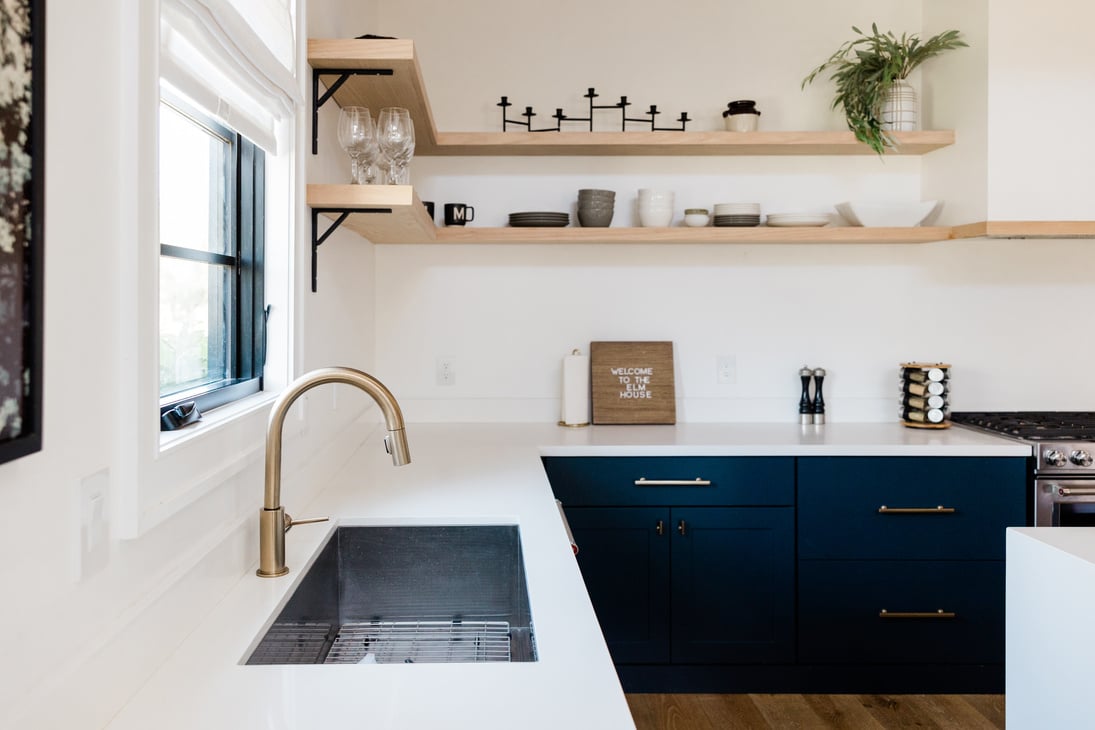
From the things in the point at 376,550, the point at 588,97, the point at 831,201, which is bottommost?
the point at 376,550

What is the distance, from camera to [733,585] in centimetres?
288

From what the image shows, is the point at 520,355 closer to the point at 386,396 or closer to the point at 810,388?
the point at 810,388

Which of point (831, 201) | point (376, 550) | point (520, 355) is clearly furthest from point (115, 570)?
point (831, 201)

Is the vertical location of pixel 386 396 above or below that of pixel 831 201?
below

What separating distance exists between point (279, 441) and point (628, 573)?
1.69 metres

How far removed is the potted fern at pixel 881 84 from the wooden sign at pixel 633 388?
1047 mm

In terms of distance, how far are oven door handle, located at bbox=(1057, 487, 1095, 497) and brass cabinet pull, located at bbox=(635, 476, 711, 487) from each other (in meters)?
1.08

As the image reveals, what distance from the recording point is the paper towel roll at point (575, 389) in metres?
3.26

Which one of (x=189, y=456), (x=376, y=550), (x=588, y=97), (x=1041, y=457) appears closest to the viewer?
(x=189, y=456)

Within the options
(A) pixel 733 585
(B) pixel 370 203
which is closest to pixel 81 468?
(B) pixel 370 203

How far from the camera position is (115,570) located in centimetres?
101

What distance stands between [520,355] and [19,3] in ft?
8.79

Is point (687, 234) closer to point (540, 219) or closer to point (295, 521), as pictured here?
point (540, 219)

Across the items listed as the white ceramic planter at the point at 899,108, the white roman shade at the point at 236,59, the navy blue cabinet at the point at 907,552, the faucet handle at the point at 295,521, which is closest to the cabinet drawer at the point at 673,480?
the navy blue cabinet at the point at 907,552
